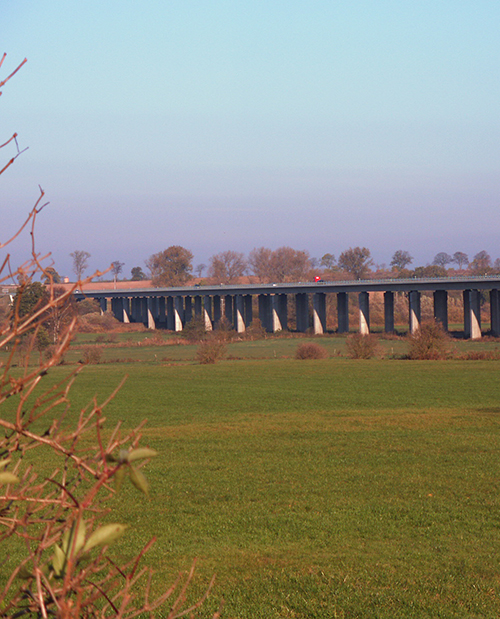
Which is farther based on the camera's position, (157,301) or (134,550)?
(157,301)

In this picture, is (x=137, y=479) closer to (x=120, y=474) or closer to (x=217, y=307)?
(x=120, y=474)

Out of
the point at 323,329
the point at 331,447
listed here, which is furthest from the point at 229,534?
the point at 323,329

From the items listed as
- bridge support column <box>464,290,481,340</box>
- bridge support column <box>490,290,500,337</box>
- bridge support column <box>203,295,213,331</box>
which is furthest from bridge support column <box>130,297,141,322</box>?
bridge support column <box>490,290,500,337</box>

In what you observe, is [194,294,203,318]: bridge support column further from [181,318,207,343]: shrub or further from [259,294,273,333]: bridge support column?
[181,318,207,343]: shrub

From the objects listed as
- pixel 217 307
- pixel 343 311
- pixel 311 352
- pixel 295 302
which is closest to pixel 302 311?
pixel 343 311

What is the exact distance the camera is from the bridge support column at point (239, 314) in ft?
310

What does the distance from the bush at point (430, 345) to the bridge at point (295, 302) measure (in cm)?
2486

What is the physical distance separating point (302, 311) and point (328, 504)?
77898 millimetres

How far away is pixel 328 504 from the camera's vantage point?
12305mm

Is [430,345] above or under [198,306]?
above

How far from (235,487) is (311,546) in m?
4.04

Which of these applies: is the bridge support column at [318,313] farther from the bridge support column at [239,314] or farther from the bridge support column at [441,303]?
the bridge support column at [441,303]

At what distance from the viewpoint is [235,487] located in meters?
13.9

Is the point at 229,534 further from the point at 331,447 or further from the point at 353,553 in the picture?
the point at 331,447
